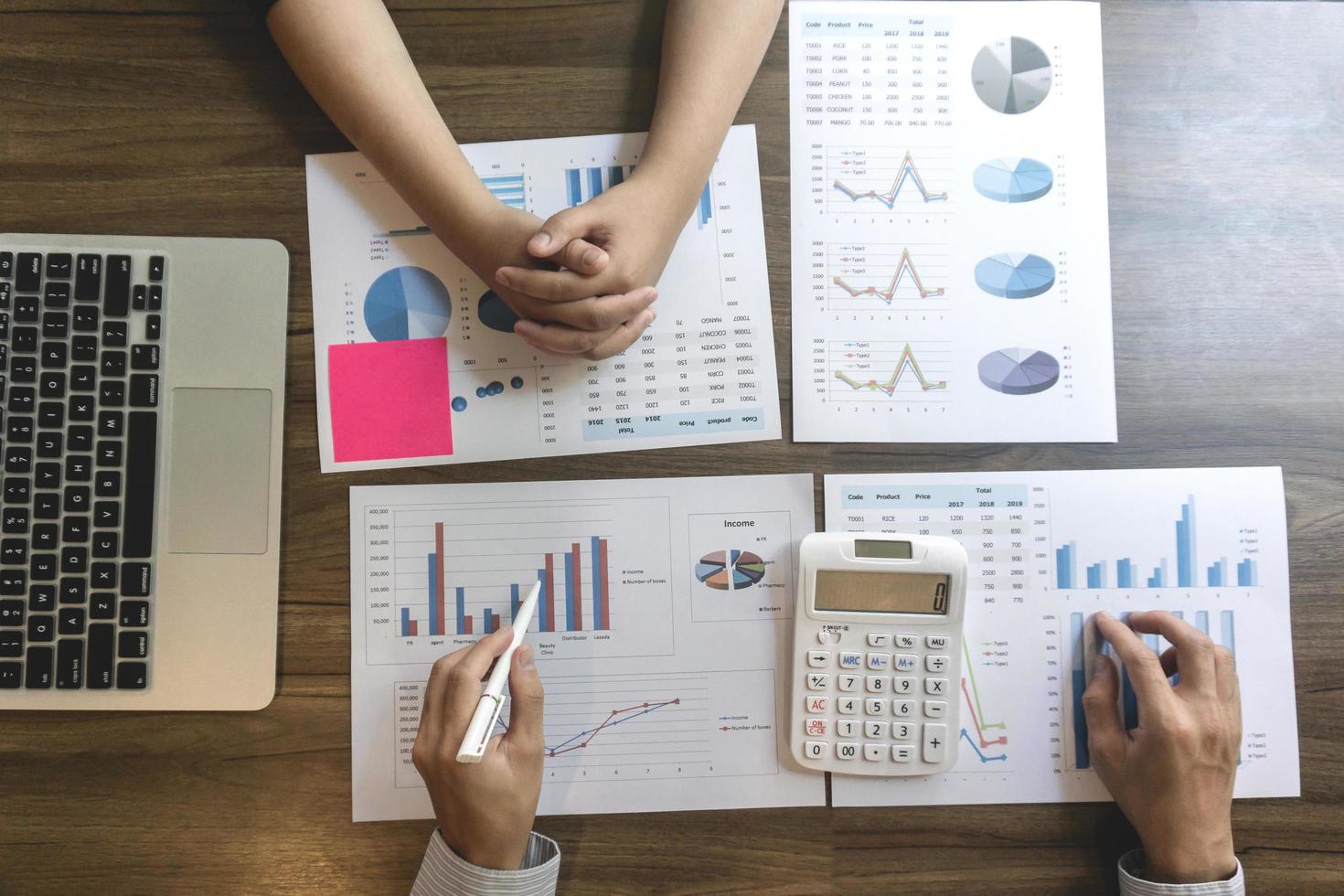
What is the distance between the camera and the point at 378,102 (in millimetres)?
673

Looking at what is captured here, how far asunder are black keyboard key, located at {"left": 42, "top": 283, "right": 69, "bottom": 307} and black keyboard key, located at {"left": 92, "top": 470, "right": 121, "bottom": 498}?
14 centimetres

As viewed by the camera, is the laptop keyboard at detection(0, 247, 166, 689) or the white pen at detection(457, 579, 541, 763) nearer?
the white pen at detection(457, 579, 541, 763)

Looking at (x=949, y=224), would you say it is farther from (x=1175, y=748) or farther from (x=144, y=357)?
(x=144, y=357)

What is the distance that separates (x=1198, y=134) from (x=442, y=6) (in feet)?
2.17

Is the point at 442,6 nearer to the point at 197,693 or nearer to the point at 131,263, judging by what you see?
the point at 131,263

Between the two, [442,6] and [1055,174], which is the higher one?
[442,6]

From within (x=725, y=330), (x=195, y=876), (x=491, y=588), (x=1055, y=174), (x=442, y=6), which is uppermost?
(x=442, y=6)

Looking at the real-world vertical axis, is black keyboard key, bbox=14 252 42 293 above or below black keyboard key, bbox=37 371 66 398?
above

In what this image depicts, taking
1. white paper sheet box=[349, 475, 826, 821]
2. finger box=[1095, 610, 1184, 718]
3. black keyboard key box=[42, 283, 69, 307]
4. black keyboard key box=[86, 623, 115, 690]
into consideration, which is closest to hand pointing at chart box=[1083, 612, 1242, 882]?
finger box=[1095, 610, 1184, 718]

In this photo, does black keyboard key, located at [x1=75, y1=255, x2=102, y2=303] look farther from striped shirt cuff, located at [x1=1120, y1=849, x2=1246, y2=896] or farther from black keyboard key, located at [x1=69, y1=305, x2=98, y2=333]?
striped shirt cuff, located at [x1=1120, y1=849, x2=1246, y2=896]

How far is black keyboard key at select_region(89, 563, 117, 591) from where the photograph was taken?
69 centimetres

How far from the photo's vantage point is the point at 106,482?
27.1 inches

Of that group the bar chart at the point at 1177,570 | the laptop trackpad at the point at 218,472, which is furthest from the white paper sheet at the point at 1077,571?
the laptop trackpad at the point at 218,472

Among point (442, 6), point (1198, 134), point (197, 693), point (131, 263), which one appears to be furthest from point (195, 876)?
point (1198, 134)
